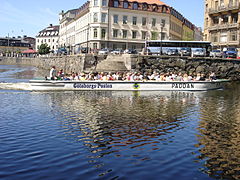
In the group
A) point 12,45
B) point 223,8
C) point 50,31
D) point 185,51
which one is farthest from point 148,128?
point 12,45

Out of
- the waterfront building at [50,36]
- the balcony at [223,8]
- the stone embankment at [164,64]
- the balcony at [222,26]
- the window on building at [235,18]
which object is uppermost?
the waterfront building at [50,36]

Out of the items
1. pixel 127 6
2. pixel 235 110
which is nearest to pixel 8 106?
pixel 235 110

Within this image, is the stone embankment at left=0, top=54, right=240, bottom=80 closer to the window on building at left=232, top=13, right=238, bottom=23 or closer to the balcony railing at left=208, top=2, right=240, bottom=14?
the balcony railing at left=208, top=2, right=240, bottom=14

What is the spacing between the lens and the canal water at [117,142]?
820 centimetres

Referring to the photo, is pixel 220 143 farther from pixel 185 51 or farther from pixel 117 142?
pixel 185 51

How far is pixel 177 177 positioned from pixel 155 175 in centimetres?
58

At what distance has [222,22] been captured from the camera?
65438 millimetres

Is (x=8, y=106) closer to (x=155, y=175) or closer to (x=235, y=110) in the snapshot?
(x=155, y=175)

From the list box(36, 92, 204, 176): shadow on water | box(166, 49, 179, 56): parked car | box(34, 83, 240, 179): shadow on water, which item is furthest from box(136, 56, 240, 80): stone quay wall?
box(34, 83, 240, 179): shadow on water

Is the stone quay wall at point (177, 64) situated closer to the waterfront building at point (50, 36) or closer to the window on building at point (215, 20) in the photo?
the window on building at point (215, 20)

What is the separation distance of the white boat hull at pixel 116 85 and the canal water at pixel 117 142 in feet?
25.7

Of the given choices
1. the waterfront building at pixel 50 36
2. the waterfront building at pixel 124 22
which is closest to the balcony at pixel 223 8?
the waterfront building at pixel 124 22

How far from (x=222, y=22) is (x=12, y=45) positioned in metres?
133

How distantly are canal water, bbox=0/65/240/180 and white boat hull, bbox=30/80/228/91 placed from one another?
25.7 ft
